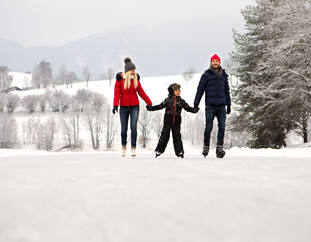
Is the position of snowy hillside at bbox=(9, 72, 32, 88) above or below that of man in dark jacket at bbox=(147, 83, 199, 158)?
above

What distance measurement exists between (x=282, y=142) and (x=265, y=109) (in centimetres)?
270

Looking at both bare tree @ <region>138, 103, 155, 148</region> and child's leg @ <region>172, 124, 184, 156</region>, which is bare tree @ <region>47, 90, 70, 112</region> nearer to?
bare tree @ <region>138, 103, 155, 148</region>

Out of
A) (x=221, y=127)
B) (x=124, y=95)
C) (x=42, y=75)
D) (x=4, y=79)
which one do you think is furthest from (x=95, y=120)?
(x=4, y=79)

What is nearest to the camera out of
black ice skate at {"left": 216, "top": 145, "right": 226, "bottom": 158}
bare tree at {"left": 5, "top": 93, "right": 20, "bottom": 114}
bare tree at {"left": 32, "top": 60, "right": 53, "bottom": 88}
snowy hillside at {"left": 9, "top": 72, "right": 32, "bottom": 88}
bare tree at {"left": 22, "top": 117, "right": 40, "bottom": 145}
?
black ice skate at {"left": 216, "top": 145, "right": 226, "bottom": 158}

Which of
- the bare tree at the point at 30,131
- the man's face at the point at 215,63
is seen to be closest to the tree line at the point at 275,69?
the man's face at the point at 215,63

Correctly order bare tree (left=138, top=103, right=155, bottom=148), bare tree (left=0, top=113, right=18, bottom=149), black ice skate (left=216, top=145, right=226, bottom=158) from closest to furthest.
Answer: black ice skate (left=216, top=145, right=226, bottom=158)
bare tree (left=138, top=103, right=155, bottom=148)
bare tree (left=0, top=113, right=18, bottom=149)

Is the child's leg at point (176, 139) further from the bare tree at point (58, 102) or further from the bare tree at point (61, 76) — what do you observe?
the bare tree at point (61, 76)

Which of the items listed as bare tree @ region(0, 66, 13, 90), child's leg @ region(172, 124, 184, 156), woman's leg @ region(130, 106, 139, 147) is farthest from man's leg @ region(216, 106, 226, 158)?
bare tree @ region(0, 66, 13, 90)

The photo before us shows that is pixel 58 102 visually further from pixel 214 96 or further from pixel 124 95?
pixel 214 96

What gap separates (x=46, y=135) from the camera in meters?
57.3

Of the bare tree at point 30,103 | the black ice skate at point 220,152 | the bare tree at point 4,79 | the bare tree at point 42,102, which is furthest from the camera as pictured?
the bare tree at point 4,79

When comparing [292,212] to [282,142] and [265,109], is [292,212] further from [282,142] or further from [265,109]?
[282,142]

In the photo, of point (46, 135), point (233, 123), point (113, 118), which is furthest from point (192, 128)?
point (233, 123)

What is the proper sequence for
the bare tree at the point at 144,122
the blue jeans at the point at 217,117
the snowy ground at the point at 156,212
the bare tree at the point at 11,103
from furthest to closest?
the bare tree at the point at 11,103, the bare tree at the point at 144,122, the blue jeans at the point at 217,117, the snowy ground at the point at 156,212
